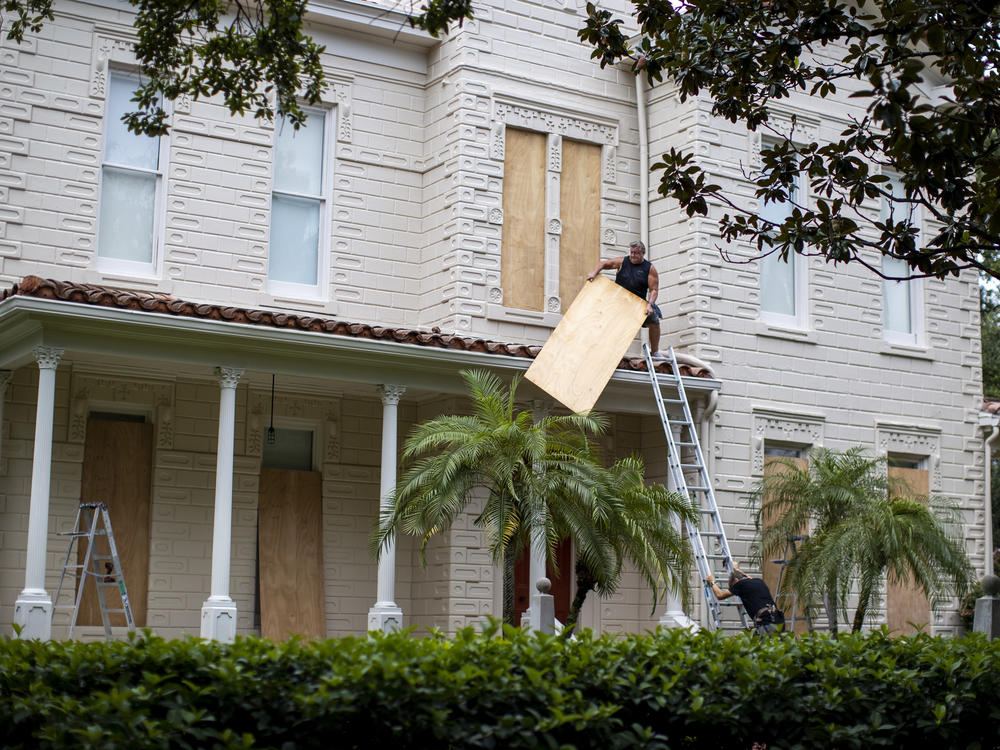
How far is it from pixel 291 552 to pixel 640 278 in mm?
5312

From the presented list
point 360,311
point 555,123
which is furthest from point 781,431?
point 360,311

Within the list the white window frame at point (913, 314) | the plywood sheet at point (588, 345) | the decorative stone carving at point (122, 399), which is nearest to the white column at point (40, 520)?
the decorative stone carving at point (122, 399)

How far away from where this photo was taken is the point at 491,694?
622cm

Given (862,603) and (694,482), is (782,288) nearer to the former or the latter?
(694,482)

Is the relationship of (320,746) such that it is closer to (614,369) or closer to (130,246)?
(614,369)

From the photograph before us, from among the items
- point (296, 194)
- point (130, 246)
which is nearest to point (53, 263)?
point (130, 246)

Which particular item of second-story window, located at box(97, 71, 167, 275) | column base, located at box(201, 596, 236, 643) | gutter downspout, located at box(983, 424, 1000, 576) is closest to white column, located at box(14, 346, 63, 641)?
column base, located at box(201, 596, 236, 643)

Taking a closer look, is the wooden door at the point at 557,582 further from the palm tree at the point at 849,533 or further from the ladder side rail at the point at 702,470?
the palm tree at the point at 849,533

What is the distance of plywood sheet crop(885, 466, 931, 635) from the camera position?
1769 cm

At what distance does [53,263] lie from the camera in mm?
14422

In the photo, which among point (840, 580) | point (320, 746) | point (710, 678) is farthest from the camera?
point (840, 580)

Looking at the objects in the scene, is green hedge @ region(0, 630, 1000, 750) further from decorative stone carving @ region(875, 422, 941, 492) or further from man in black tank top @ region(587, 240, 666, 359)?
decorative stone carving @ region(875, 422, 941, 492)

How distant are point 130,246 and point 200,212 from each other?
913 millimetres

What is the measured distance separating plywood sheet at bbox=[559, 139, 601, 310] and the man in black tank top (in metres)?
1.34
